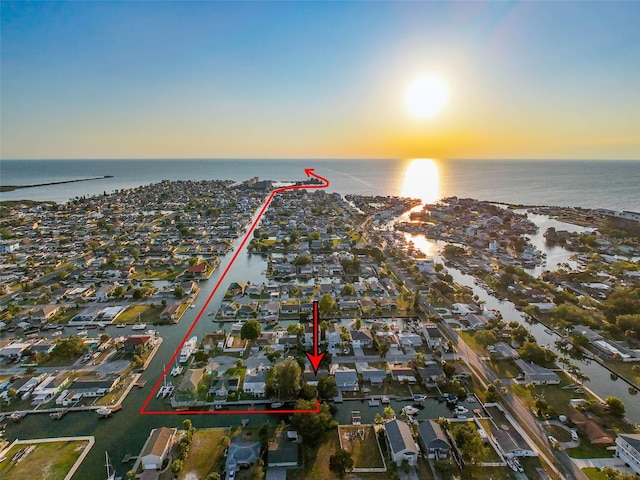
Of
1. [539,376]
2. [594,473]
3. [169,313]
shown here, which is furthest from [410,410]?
[169,313]

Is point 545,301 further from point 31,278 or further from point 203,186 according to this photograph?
point 203,186

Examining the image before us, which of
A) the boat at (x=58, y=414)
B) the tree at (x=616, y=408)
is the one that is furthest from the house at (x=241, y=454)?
the tree at (x=616, y=408)

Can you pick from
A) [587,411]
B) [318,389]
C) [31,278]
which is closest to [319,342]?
[318,389]

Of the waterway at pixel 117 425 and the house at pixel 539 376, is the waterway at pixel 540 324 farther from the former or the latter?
the waterway at pixel 117 425

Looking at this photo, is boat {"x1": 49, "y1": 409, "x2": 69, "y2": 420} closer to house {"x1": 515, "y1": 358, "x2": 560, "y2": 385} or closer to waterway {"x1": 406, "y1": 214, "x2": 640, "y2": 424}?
house {"x1": 515, "y1": 358, "x2": 560, "y2": 385}

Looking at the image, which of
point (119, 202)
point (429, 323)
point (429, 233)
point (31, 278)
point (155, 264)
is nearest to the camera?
point (429, 323)
